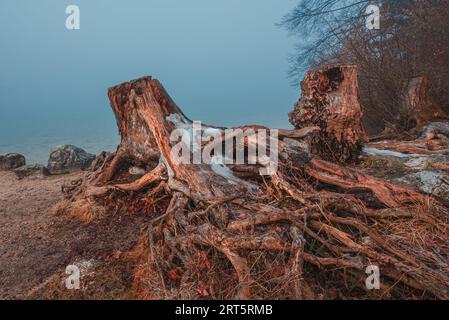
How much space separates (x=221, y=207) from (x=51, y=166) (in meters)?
9.16

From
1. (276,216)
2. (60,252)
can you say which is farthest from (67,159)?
(276,216)

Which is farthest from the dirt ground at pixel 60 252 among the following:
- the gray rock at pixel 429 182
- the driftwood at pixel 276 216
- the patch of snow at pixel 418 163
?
the patch of snow at pixel 418 163

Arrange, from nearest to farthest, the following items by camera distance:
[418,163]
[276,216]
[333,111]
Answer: [276,216] < [418,163] < [333,111]

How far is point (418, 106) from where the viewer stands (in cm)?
844

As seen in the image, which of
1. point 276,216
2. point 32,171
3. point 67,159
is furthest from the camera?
point 67,159

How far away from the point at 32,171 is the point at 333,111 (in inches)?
374

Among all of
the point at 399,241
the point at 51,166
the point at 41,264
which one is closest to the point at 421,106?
the point at 399,241

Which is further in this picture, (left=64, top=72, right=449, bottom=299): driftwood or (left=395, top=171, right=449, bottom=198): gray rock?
Answer: (left=395, top=171, right=449, bottom=198): gray rock

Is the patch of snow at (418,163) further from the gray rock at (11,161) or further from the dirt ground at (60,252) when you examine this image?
the gray rock at (11,161)

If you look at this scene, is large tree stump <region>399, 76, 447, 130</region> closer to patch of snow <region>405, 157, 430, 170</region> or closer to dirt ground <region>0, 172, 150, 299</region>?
patch of snow <region>405, 157, 430, 170</region>

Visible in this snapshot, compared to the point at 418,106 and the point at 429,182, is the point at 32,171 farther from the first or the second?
the point at 418,106

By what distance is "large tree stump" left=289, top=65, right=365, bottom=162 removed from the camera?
533 centimetres

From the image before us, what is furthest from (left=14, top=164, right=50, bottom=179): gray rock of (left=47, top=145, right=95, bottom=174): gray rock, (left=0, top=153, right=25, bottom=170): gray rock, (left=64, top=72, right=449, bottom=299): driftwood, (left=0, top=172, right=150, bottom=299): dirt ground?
(left=64, top=72, right=449, bottom=299): driftwood

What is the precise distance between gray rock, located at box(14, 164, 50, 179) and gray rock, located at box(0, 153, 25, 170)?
177 centimetres
